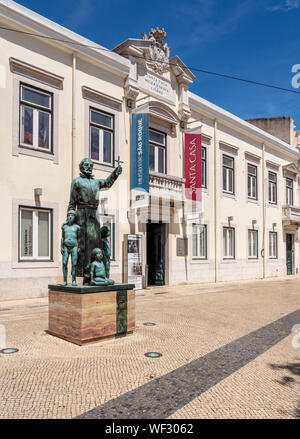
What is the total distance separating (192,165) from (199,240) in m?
3.74

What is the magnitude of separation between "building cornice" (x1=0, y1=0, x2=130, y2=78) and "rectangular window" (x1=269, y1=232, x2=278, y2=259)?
48.7 ft

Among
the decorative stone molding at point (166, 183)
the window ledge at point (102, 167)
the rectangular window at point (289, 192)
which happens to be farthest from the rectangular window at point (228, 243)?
the window ledge at point (102, 167)

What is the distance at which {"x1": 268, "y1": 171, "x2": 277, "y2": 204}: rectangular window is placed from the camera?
24812 mm

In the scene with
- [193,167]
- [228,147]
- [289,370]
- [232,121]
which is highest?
[232,121]

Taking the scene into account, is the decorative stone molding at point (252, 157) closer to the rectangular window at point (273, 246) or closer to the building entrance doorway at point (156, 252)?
the rectangular window at point (273, 246)

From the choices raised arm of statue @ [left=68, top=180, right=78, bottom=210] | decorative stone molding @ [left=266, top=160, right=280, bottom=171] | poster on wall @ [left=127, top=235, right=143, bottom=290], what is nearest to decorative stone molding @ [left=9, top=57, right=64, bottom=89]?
poster on wall @ [left=127, top=235, right=143, bottom=290]

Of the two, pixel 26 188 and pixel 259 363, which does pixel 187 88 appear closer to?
pixel 26 188

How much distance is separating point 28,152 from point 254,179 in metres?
15.5

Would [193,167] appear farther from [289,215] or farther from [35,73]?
[289,215]

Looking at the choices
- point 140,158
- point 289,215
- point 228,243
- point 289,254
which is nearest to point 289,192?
point 289,215

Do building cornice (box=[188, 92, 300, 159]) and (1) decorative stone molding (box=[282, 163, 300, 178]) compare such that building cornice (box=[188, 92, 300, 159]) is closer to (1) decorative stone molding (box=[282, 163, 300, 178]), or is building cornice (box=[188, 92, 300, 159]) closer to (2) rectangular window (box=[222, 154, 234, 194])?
(1) decorative stone molding (box=[282, 163, 300, 178])

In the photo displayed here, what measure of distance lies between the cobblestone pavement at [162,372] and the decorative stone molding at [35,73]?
25.5 feet

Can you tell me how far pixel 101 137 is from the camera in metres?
14.4

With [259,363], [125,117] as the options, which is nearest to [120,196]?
[125,117]
